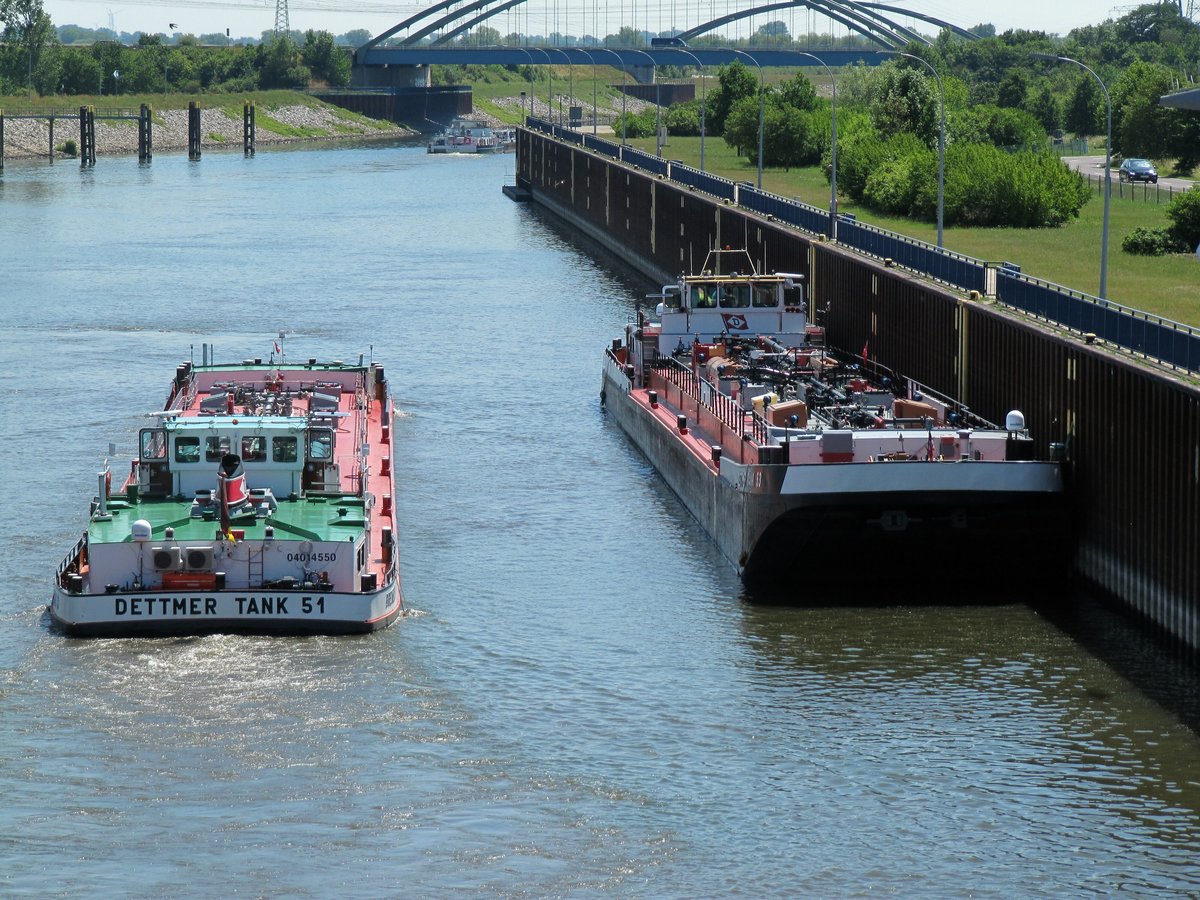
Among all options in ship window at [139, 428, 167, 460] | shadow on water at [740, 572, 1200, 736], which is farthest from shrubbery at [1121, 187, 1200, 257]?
ship window at [139, 428, 167, 460]

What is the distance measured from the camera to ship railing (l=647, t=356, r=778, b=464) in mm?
35281

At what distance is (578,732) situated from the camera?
2630cm

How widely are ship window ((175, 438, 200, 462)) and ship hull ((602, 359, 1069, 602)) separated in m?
9.66

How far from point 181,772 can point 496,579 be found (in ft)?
33.5

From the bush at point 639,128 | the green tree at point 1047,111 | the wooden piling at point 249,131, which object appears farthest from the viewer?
the wooden piling at point 249,131

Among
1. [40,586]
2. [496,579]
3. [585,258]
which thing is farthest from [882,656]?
[585,258]

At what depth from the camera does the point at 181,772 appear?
2469 centimetres

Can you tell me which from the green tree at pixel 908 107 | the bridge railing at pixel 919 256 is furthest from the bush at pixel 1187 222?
the green tree at pixel 908 107

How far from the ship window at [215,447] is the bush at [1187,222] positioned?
3392 cm

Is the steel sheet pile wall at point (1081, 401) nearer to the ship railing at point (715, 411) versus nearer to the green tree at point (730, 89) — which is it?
the ship railing at point (715, 411)

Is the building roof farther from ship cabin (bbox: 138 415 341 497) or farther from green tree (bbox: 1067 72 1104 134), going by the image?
green tree (bbox: 1067 72 1104 134)

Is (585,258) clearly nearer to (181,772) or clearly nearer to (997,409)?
(997,409)

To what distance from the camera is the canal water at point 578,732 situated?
22.3 meters

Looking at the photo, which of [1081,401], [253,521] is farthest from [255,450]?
[1081,401]
